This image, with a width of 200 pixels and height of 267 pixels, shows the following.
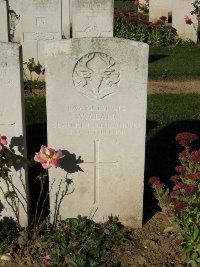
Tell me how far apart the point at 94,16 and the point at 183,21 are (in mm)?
5349

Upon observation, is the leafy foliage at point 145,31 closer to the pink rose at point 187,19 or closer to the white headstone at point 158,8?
the pink rose at point 187,19

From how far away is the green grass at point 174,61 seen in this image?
1022 centimetres

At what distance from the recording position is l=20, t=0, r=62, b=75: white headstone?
9023mm

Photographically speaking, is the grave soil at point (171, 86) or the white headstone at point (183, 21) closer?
the grave soil at point (171, 86)

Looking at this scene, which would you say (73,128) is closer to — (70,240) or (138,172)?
(138,172)

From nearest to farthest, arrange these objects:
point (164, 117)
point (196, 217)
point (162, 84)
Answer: point (196, 217), point (164, 117), point (162, 84)

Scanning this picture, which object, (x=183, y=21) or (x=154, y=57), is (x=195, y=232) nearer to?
(x=154, y=57)

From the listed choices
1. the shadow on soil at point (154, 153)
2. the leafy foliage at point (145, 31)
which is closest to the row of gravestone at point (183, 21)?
the leafy foliage at point (145, 31)

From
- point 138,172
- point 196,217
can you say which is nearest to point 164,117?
point 138,172

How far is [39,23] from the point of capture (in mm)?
9203

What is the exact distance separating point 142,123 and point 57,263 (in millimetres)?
1366

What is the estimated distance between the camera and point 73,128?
430cm

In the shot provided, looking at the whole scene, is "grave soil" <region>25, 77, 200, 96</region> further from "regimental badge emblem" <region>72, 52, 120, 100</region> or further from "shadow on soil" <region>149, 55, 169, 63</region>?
"regimental badge emblem" <region>72, 52, 120, 100</region>

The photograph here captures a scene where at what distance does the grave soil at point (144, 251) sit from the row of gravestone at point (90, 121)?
191mm
